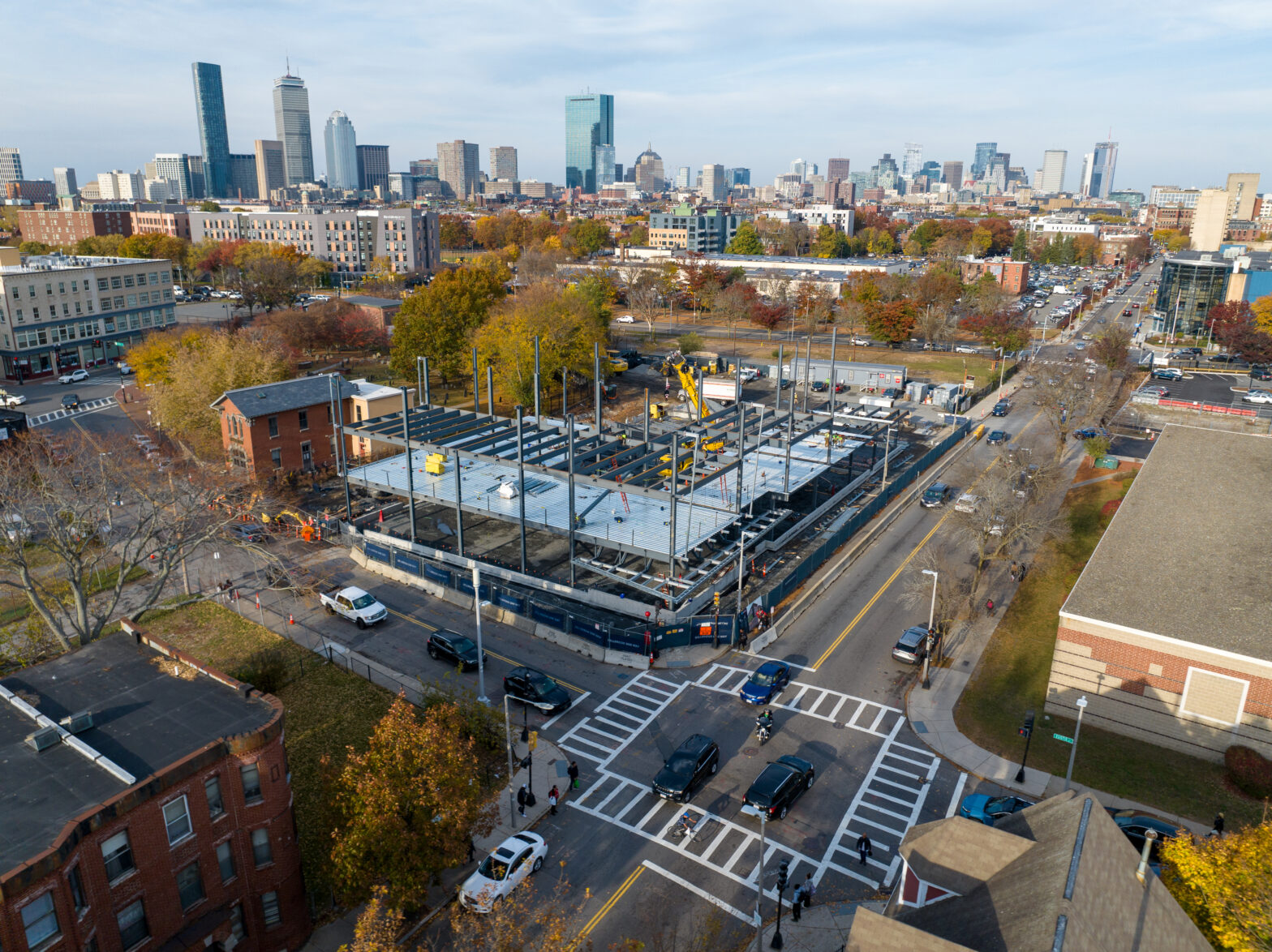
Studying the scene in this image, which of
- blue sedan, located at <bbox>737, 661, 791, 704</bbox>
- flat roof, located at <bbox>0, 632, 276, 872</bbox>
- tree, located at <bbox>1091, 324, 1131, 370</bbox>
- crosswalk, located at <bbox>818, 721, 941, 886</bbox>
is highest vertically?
tree, located at <bbox>1091, 324, 1131, 370</bbox>

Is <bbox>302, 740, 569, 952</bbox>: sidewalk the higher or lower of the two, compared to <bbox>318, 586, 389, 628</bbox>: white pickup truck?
lower

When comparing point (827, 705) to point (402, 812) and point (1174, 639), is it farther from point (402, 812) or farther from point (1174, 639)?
point (402, 812)

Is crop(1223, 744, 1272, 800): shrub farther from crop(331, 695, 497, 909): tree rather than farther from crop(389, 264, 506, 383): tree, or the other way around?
crop(389, 264, 506, 383): tree

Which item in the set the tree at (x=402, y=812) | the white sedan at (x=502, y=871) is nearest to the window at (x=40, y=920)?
the tree at (x=402, y=812)

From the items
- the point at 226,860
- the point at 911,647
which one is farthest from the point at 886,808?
the point at 226,860

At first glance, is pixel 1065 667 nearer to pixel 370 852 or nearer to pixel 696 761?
pixel 696 761

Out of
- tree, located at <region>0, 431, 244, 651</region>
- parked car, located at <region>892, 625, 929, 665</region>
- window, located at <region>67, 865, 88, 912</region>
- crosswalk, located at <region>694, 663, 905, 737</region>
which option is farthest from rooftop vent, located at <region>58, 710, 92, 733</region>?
parked car, located at <region>892, 625, 929, 665</region>

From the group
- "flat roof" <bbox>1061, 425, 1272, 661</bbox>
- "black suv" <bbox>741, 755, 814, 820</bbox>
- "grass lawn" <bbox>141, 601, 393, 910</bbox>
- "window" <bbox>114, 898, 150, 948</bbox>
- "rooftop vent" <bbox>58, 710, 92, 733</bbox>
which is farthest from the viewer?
"flat roof" <bbox>1061, 425, 1272, 661</bbox>
